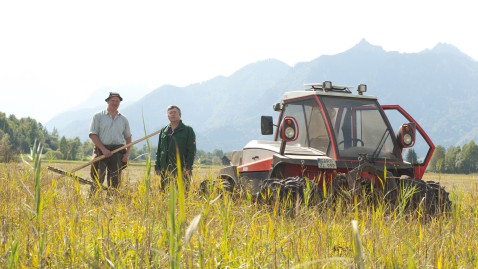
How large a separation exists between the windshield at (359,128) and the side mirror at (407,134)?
18 cm

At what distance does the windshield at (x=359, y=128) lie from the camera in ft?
20.7

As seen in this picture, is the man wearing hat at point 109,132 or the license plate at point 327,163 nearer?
the license plate at point 327,163

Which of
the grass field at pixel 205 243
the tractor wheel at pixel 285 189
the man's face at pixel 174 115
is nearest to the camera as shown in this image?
the grass field at pixel 205 243

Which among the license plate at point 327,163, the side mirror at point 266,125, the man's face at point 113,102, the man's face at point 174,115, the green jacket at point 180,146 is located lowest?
the license plate at point 327,163

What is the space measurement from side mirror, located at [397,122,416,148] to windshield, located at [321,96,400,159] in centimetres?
18

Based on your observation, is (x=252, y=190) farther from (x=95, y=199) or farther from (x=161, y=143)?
(x=95, y=199)

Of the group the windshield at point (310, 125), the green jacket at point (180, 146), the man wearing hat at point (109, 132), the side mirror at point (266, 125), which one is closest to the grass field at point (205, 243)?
the side mirror at point (266, 125)

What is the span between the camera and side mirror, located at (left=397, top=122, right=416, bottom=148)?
20.6 ft

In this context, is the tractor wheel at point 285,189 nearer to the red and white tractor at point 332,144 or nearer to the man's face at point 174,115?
the red and white tractor at point 332,144

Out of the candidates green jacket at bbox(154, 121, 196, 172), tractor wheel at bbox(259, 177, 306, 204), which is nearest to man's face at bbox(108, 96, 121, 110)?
Result: green jacket at bbox(154, 121, 196, 172)

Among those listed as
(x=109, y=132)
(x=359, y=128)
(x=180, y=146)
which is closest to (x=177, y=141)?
(x=180, y=146)

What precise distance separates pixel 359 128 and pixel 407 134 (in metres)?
0.59

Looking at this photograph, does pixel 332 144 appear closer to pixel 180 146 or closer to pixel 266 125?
pixel 266 125

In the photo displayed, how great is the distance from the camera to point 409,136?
635 cm
